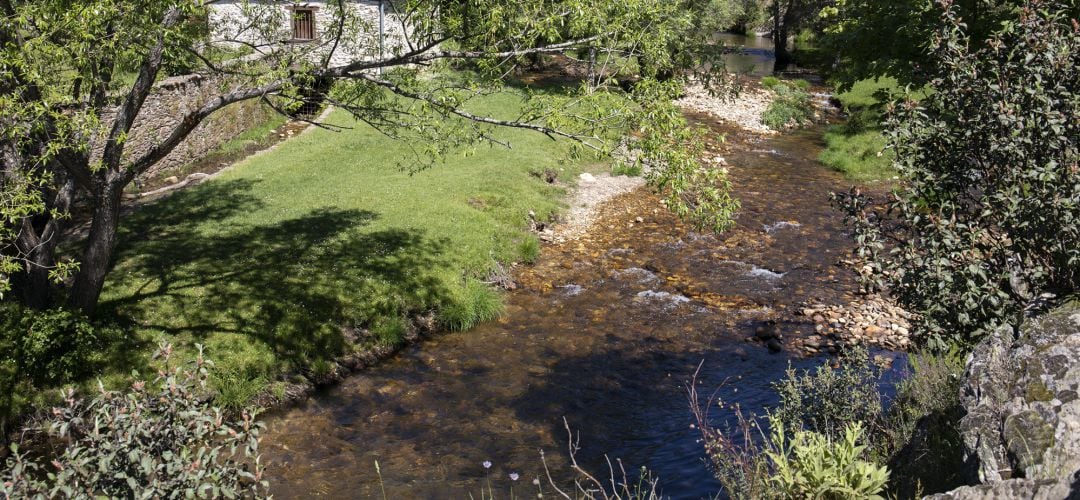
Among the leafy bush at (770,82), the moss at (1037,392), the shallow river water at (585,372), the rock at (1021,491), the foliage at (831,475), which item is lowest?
the shallow river water at (585,372)

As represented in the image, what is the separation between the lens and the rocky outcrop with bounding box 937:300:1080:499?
640 centimetres

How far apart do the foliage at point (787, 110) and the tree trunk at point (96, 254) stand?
32790mm

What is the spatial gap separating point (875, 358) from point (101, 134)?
14.4 meters

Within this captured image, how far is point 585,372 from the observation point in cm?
1594

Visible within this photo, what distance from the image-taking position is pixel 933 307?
9086 millimetres

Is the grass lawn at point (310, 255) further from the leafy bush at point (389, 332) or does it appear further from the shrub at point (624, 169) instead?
the shrub at point (624, 169)

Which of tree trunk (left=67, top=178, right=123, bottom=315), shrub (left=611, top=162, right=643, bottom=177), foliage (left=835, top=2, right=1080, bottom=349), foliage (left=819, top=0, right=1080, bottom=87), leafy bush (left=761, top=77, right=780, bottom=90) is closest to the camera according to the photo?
foliage (left=835, top=2, right=1080, bottom=349)

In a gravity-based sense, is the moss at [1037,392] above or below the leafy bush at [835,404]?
above

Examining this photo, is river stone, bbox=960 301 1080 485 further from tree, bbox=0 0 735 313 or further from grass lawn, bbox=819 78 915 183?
grass lawn, bbox=819 78 915 183

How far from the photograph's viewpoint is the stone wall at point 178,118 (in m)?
24.7

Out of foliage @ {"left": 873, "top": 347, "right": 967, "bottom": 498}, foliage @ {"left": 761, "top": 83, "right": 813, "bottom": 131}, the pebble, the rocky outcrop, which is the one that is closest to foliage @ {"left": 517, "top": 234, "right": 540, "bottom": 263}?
the pebble

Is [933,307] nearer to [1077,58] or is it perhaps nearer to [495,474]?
[1077,58]

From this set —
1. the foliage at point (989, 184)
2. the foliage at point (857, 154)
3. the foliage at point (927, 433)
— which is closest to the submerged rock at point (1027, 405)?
the foliage at point (927, 433)

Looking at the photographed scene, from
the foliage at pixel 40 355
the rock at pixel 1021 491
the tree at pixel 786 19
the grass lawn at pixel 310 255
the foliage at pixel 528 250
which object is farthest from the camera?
the tree at pixel 786 19
